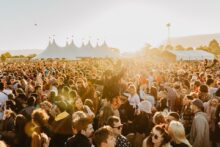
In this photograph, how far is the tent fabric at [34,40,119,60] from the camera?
202 ft

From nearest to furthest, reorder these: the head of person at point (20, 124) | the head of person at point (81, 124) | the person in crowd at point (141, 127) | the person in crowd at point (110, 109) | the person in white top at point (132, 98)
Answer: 1. the head of person at point (81, 124)
2. the head of person at point (20, 124)
3. the person in crowd at point (141, 127)
4. the person in crowd at point (110, 109)
5. the person in white top at point (132, 98)

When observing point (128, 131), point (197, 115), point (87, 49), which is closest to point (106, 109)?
point (128, 131)

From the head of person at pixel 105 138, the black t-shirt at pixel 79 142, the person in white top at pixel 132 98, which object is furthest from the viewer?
the person in white top at pixel 132 98

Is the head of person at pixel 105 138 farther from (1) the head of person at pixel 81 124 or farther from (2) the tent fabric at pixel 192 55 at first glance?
(2) the tent fabric at pixel 192 55

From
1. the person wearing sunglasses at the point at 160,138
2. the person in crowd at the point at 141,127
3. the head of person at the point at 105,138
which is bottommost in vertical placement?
the person in crowd at the point at 141,127

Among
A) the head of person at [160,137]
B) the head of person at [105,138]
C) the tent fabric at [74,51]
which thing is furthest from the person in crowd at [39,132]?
the tent fabric at [74,51]

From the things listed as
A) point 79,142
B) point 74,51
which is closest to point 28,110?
point 79,142

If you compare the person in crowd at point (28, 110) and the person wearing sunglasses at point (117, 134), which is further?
the person in crowd at point (28, 110)

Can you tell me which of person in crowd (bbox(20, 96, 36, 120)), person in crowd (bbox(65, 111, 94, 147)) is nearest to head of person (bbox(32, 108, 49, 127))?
person in crowd (bbox(65, 111, 94, 147))

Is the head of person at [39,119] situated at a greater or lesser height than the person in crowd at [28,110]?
greater

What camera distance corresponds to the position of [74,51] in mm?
63719

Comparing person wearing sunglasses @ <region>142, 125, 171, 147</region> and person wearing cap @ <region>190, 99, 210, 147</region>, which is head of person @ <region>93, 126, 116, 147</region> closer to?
person wearing sunglasses @ <region>142, 125, 171, 147</region>

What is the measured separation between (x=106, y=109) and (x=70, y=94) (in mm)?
1368

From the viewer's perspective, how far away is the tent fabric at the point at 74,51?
61.5 metres
